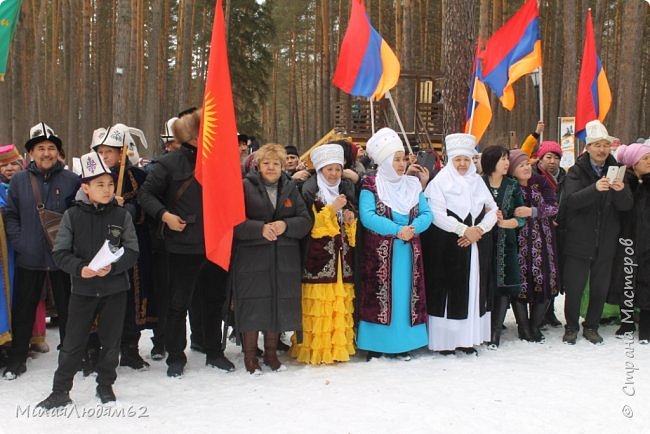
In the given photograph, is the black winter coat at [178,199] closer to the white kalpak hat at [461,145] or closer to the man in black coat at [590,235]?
the white kalpak hat at [461,145]

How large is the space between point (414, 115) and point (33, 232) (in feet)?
45.8

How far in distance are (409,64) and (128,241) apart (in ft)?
51.4

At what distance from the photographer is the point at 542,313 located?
5.82 metres

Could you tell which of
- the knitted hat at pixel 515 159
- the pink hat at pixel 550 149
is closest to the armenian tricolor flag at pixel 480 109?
the pink hat at pixel 550 149

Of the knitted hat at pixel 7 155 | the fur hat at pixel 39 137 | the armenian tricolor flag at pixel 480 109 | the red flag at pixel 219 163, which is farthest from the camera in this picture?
the armenian tricolor flag at pixel 480 109

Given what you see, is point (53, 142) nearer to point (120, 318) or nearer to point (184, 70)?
point (120, 318)

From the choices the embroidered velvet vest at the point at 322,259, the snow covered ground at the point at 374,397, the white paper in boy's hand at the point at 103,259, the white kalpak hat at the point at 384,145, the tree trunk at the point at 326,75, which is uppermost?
the tree trunk at the point at 326,75

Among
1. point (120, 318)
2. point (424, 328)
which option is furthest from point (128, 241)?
point (424, 328)

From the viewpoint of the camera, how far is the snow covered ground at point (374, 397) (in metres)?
3.73

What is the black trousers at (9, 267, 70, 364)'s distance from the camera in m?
4.67

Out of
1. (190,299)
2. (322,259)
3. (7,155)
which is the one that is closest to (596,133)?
(322,259)

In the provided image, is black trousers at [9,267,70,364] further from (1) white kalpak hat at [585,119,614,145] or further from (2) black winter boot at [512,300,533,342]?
(1) white kalpak hat at [585,119,614,145]

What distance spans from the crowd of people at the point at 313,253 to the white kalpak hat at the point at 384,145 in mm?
13

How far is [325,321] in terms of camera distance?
502cm
